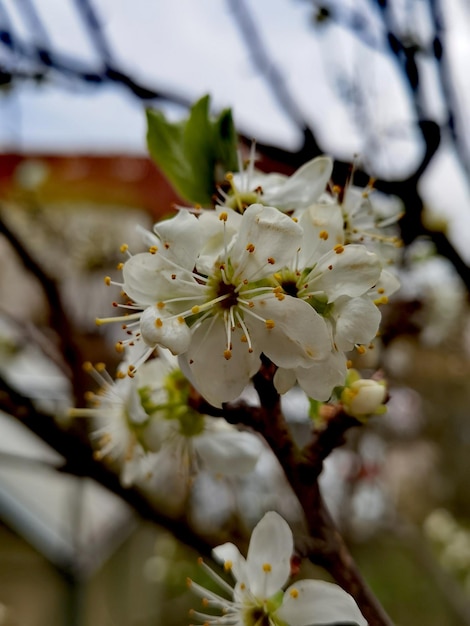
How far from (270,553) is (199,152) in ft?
0.82

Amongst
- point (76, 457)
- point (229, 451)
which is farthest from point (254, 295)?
point (76, 457)

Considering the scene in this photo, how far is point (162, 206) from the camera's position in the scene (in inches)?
64.5

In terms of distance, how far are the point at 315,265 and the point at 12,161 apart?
1.87 metres

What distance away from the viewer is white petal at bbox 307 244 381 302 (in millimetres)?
305

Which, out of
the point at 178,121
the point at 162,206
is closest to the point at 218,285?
the point at 178,121

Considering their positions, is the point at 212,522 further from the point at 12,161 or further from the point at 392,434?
the point at 12,161

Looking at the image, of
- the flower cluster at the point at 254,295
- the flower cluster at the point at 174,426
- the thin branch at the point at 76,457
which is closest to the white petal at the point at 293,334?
the flower cluster at the point at 254,295

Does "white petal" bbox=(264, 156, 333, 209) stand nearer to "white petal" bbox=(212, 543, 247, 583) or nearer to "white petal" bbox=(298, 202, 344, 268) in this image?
"white petal" bbox=(298, 202, 344, 268)

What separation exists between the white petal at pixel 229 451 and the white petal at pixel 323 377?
0.11 metres

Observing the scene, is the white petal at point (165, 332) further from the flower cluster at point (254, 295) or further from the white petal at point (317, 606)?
the white petal at point (317, 606)

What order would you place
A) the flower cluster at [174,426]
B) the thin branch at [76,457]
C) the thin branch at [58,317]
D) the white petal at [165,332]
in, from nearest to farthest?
the white petal at [165,332] → the flower cluster at [174,426] → the thin branch at [76,457] → the thin branch at [58,317]

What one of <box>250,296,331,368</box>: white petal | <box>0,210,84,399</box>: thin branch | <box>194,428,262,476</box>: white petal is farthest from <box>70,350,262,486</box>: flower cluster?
<box>0,210,84,399</box>: thin branch

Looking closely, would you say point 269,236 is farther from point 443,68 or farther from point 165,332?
point 443,68

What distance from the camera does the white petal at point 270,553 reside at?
1.02 ft
